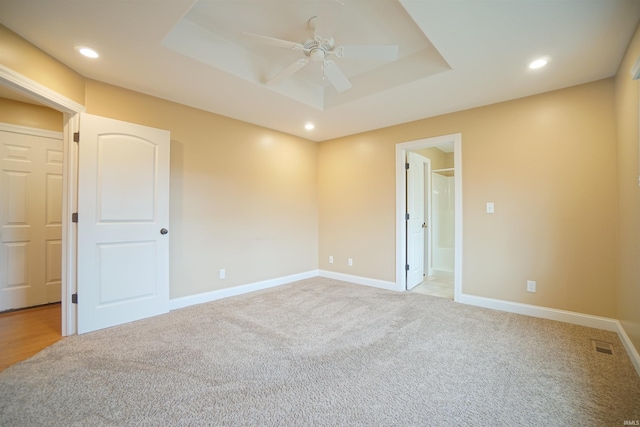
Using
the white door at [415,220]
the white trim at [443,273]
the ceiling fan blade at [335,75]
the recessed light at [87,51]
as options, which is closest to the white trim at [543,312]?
the white door at [415,220]

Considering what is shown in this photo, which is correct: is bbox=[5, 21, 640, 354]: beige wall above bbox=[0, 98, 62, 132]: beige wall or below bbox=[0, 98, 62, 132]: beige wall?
below

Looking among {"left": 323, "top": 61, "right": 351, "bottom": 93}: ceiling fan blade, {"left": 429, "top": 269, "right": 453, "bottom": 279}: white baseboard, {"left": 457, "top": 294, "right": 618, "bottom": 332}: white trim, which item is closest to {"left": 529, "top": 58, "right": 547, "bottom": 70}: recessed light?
{"left": 323, "top": 61, "right": 351, "bottom": 93}: ceiling fan blade

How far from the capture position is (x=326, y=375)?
6.29ft

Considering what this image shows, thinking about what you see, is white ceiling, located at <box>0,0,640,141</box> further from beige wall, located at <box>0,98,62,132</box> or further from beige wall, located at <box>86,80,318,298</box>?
beige wall, located at <box>0,98,62,132</box>

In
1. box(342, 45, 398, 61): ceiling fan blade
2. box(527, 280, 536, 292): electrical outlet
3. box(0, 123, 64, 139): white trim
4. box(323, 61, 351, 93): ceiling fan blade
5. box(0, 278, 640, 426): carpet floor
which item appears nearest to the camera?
box(0, 278, 640, 426): carpet floor

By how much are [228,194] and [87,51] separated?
→ 199 cm

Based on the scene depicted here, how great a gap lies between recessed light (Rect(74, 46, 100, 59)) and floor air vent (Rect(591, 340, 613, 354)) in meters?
4.87

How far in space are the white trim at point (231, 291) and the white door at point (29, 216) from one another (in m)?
1.76

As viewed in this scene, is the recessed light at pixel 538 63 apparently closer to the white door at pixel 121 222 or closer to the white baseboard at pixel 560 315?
the white baseboard at pixel 560 315

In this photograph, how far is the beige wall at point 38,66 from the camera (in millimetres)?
1946

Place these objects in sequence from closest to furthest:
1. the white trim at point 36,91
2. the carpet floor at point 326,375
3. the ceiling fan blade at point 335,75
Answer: the carpet floor at point 326,375 < the white trim at point 36,91 < the ceiling fan blade at point 335,75

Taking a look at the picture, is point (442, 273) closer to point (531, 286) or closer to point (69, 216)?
point (531, 286)

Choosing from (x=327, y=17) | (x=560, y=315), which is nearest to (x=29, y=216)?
(x=327, y=17)

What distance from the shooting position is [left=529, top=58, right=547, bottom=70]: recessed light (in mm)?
2357
